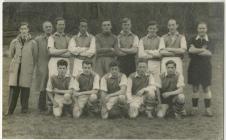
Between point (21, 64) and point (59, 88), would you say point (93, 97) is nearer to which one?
point (59, 88)

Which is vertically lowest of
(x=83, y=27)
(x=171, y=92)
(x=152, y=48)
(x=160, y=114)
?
(x=160, y=114)

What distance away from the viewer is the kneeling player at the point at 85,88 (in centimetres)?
219

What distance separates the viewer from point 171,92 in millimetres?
2164

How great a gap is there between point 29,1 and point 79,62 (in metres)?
0.39

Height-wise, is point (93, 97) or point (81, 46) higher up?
point (81, 46)

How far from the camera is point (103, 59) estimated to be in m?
2.18

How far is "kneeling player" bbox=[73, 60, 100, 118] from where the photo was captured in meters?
2.19

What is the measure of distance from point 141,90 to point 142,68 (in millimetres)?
107

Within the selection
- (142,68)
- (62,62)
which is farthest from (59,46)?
(142,68)

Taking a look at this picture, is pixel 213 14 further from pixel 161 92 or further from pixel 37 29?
pixel 37 29

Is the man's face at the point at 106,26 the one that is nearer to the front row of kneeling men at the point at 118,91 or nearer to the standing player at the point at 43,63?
the front row of kneeling men at the point at 118,91

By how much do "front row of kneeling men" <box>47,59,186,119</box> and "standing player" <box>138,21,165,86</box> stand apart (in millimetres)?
25

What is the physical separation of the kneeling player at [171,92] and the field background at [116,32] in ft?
0.10

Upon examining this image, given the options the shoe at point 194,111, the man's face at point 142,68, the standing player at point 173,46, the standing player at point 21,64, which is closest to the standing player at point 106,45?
the man's face at point 142,68
